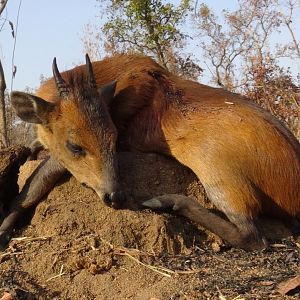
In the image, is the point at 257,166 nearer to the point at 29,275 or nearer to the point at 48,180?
the point at 48,180

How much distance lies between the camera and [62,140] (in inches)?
228

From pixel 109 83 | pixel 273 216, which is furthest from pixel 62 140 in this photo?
pixel 273 216

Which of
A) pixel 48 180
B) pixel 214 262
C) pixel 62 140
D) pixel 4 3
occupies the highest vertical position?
pixel 4 3

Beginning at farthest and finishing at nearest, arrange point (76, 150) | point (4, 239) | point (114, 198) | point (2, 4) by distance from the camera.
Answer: point (2, 4)
point (76, 150)
point (4, 239)
point (114, 198)

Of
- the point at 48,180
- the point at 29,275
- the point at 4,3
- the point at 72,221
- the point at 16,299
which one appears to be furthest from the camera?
the point at 4,3

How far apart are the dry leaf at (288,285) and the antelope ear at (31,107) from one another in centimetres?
303

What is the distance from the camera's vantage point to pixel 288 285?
405 centimetres

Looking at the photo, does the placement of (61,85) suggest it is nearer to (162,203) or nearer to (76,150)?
(76,150)

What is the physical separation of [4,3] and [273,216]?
340 inches

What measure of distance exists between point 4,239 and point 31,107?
1.44 meters

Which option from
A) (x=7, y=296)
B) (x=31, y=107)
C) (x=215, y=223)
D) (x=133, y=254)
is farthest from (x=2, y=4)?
(x=7, y=296)

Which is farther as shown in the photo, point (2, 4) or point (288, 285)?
point (2, 4)

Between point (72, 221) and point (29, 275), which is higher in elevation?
point (72, 221)

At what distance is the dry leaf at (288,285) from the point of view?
400 cm
